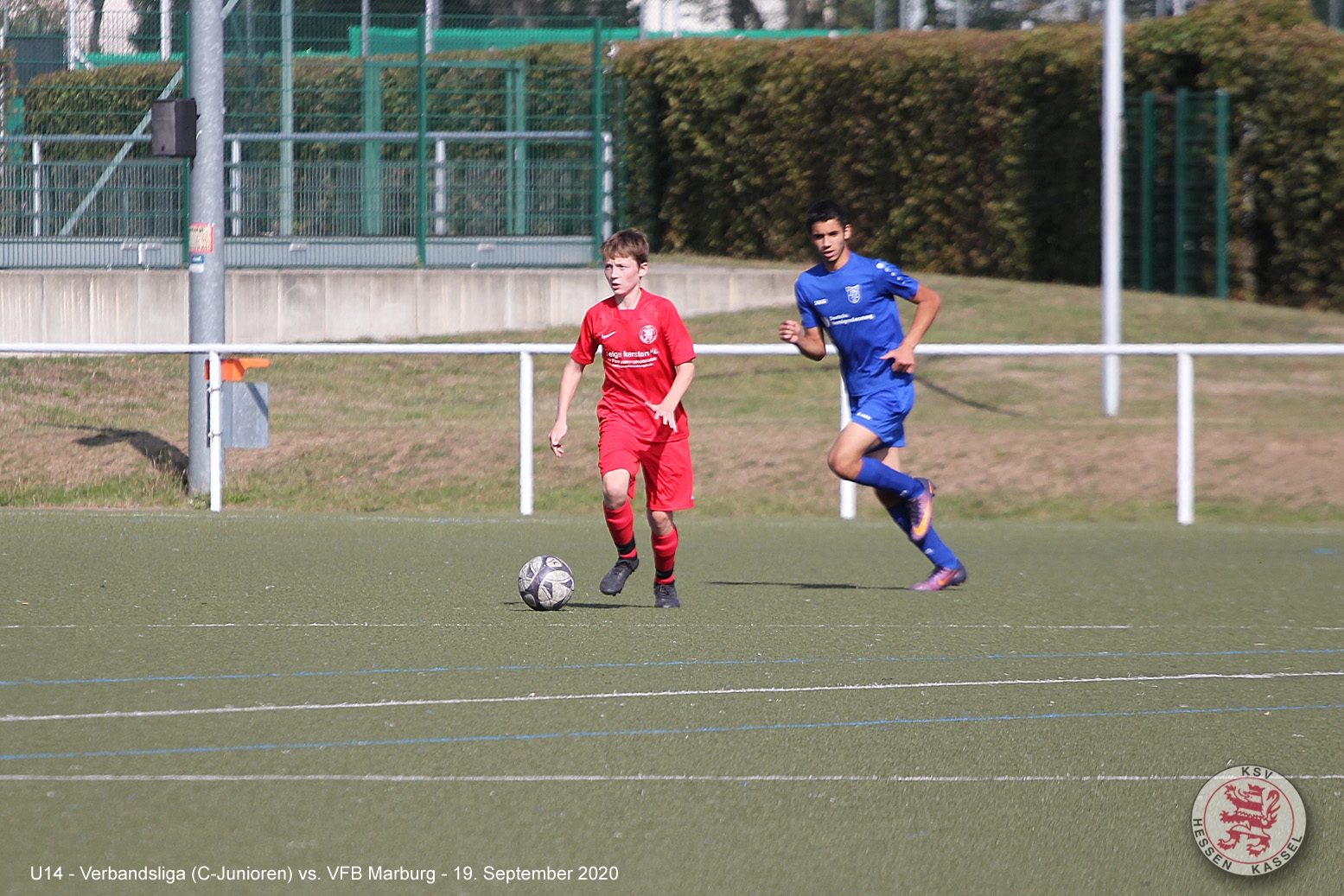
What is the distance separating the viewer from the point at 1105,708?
573 cm

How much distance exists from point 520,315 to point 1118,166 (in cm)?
585

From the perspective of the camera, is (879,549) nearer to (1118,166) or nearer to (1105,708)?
(1105,708)

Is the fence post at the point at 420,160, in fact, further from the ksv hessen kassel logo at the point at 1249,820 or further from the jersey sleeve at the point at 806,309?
the ksv hessen kassel logo at the point at 1249,820

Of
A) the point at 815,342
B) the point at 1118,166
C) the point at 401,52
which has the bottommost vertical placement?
the point at 815,342

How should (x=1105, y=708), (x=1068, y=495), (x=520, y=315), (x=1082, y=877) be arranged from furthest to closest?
(x=520, y=315)
(x=1068, y=495)
(x=1105, y=708)
(x=1082, y=877)

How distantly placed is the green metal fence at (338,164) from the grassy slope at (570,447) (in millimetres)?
4277

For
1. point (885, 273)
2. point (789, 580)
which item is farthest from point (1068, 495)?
point (885, 273)

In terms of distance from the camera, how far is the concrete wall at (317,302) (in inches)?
626

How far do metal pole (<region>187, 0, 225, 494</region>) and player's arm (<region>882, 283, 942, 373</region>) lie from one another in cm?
597

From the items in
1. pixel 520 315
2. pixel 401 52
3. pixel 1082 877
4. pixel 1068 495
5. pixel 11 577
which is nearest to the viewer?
pixel 1082 877

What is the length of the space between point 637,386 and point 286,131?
11.6 meters

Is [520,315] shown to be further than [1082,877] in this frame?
Yes

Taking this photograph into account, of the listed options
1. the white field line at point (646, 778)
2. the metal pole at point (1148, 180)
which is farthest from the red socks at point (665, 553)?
the metal pole at point (1148, 180)

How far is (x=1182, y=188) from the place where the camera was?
67.8 ft
